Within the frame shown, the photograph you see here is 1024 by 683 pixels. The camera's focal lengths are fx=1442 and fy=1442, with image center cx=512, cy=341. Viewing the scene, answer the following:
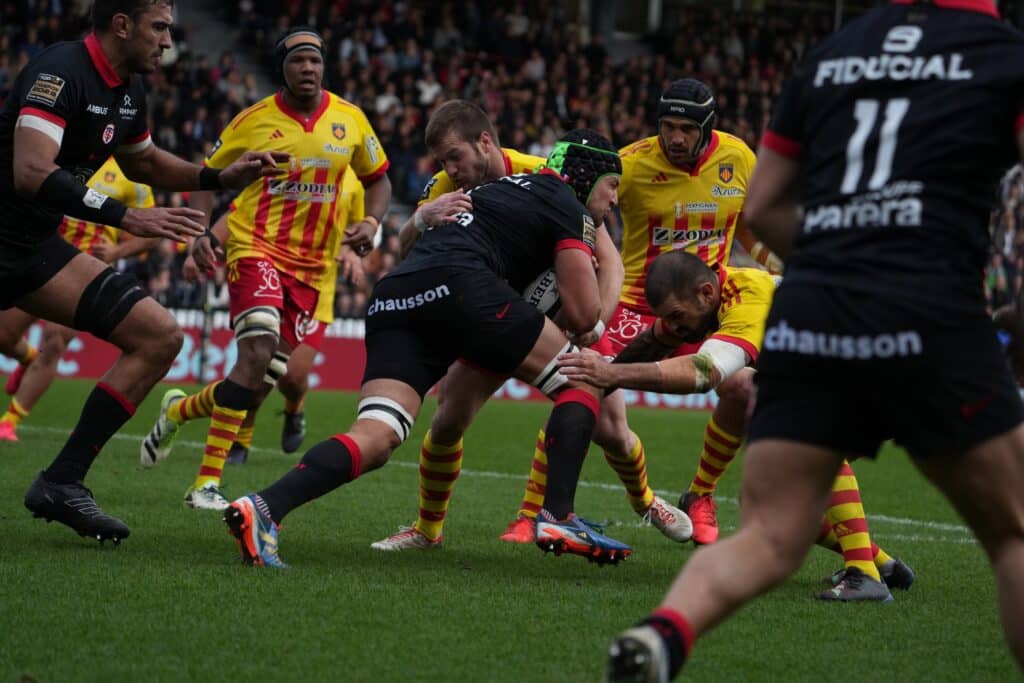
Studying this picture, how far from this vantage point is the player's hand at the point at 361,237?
29.0 feet

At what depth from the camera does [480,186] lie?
255 inches

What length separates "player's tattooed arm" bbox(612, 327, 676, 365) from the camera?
20.4ft

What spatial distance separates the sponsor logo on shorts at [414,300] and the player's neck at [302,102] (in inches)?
154

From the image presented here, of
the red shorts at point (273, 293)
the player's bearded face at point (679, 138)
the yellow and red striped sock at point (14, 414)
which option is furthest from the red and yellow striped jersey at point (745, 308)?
the yellow and red striped sock at point (14, 414)

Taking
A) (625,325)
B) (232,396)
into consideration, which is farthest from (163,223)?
(625,325)

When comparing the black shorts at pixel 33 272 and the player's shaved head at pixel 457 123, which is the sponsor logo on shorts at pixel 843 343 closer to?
the player's shaved head at pixel 457 123

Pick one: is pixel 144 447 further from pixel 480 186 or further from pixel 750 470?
pixel 750 470

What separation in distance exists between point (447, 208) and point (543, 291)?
0.65 metres

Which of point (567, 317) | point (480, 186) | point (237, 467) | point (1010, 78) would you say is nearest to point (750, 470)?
point (1010, 78)

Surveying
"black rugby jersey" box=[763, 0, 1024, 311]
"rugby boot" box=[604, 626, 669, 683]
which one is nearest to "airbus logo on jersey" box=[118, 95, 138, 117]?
"black rugby jersey" box=[763, 0, 1024, 311]

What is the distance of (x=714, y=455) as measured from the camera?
7.41m

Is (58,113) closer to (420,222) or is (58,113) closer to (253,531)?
(420,222)

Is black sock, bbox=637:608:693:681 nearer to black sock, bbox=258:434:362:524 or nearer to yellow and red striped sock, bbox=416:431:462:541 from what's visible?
black sock, bbox=258:434:362:524

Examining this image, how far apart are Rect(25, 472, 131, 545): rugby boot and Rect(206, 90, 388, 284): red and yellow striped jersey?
11.6 feet
